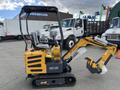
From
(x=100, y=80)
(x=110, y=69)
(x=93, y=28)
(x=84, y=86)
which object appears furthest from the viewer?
(x=93, y=28)

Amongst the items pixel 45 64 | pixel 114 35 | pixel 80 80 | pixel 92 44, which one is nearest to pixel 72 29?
pixel 114 35

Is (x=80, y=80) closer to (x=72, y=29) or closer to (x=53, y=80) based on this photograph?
(x=53, y=80)

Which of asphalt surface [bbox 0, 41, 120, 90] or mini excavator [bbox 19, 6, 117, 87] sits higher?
mini excavator [bbox 19, 6, 117, 87]

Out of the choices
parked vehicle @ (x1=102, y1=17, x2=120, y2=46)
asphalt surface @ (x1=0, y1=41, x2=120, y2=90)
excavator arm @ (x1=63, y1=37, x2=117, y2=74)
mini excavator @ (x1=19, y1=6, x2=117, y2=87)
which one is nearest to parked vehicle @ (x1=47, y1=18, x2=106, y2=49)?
parked vehicle @ (x1=102, y1=17, x2=120, y2=46)

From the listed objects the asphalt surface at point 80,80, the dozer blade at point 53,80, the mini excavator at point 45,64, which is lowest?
the asphalt surface at point 80,80

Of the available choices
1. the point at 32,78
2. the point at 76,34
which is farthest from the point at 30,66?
the point at 76,34

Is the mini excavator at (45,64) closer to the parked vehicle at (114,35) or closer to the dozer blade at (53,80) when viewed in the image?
the dozer blade at (53,80)

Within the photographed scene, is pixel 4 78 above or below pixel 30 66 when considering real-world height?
below

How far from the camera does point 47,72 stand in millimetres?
6977

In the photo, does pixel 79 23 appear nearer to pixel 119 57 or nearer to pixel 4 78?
pixel 119 57

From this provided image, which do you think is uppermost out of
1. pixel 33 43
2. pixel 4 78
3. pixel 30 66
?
pixel 33 43

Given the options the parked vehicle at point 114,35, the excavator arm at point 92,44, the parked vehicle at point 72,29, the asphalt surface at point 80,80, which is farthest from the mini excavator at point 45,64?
the parked vehicle at point 72,29

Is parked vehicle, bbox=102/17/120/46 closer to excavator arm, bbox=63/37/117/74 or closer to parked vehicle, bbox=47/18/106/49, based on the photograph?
→ parked vehicle, bbox=47/18/106/49

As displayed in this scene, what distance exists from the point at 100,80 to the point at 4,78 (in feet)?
10.2
